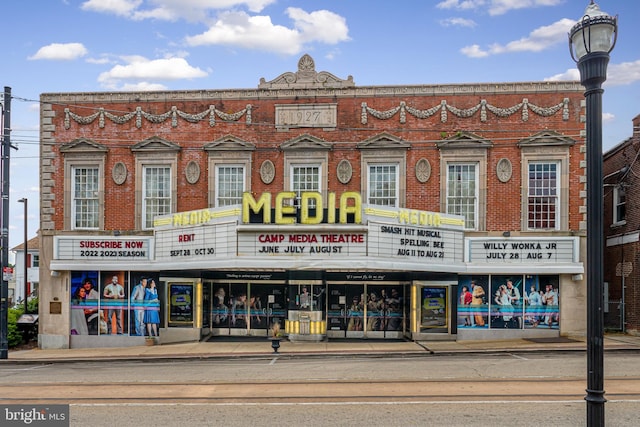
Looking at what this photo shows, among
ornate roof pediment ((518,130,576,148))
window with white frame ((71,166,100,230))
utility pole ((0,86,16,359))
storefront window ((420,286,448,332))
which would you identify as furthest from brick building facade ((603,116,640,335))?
utility pole ((0,86,16,359))

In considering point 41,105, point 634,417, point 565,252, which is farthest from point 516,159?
point 41,105

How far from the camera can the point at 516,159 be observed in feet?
A: 81.0

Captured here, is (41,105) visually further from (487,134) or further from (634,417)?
(634,417)

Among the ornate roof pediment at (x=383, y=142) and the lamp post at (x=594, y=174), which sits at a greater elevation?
the ornate roof pediment at (x=383, y=142)

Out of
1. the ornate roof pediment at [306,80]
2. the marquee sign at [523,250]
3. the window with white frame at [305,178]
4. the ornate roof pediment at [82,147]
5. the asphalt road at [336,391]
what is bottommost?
the asphalt road at [336,391]

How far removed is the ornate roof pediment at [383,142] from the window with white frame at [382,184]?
0.81 m

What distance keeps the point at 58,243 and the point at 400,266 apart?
555 inches

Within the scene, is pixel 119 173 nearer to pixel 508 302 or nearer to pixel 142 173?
pixel 142 173

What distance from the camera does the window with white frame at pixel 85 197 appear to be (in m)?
26.1

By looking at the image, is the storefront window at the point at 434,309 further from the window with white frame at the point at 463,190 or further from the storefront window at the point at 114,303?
Result: the storefront window at the point at 114,303

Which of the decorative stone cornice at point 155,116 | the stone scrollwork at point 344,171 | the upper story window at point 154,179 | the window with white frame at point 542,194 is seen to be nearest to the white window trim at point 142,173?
the upper story window at point 154,179

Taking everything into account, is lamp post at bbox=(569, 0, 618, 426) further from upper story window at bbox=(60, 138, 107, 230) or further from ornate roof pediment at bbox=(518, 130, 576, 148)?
upper story window at bbox=(60, 138, 107, 230)

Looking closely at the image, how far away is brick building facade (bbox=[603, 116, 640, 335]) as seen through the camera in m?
25.1

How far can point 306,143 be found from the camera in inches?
994
